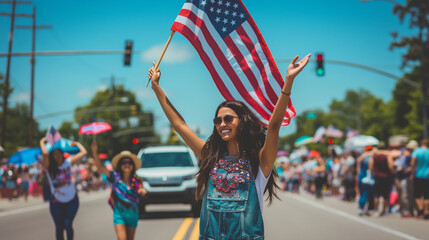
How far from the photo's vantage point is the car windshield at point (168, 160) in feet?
52.9

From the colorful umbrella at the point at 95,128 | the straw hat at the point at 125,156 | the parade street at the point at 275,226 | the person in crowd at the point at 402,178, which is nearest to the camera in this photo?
the straw hat at the point at 125,156

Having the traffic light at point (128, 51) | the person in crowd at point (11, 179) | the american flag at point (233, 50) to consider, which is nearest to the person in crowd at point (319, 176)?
the traffic light at point (128, 51)

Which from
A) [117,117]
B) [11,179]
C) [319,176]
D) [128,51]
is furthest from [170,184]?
[117,117]

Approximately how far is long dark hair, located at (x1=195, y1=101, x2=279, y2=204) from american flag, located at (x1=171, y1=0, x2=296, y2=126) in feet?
2.37

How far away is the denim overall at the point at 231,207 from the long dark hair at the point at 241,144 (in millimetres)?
87

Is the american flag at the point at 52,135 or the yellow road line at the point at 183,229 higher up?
the american flag at the point at 52,135

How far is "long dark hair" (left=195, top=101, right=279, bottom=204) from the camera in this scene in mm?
3779

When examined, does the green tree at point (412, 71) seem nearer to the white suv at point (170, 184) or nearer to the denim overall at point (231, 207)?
the white suv at point (170, 184)

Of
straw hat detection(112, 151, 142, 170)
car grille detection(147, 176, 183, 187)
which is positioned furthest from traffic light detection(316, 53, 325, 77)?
straw hat detection(112, 151, 142, 170)

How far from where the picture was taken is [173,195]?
49.5ft

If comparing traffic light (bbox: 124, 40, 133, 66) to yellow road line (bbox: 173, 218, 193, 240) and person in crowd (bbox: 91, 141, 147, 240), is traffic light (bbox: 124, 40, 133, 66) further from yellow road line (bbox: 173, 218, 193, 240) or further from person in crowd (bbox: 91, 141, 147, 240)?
person in crowd (bbox: 91, 141, 147, 240)

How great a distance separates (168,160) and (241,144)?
12.6 metres

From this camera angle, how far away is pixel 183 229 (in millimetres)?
12289

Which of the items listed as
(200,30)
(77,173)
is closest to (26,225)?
(200,30)
